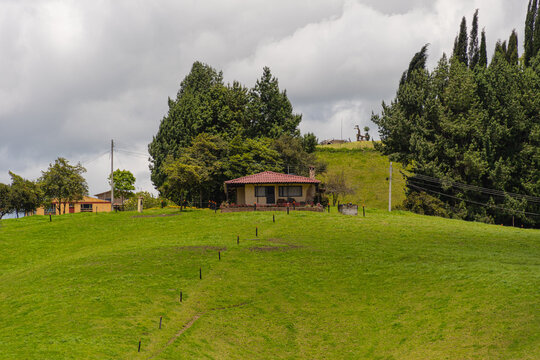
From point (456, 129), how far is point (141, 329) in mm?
64005

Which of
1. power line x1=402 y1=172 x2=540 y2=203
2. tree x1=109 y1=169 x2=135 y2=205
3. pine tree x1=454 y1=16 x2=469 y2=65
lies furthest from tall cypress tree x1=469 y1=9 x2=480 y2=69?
Answer: tree x1=109 y1=169 x2=135 y2=205

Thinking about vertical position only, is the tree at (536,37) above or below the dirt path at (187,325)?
above

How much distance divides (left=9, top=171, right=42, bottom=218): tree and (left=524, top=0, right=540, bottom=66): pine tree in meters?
106

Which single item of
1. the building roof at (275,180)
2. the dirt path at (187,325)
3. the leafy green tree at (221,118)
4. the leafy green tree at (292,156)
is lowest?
the dirt path at (187,325)

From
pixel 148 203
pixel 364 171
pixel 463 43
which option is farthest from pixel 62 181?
pixel 463 43

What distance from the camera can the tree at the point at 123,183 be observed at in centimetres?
10538

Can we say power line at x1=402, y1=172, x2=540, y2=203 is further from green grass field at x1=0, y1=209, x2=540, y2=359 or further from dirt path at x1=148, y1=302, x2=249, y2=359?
dirt path at x1=148, y1=302, x2=249, y2=359

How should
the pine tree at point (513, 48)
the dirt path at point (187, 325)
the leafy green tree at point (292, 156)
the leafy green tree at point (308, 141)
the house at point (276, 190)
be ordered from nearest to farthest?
the dirt path at point (187, 325) < the house at point (276, 190) < the leafy green tree at point (292, 156) < the leafy green tree at point (308, 141) < the pine tree at point (513, 48)

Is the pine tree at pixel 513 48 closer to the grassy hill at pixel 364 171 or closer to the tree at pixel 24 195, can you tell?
the grassy hill at pixel 364 171

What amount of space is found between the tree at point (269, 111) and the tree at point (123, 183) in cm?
3291

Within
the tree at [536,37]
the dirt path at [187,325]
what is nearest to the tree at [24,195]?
the dirt path at [187,325]

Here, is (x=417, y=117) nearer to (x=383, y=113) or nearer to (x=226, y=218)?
(x=383, y=113)

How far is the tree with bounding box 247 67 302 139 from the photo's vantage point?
9119 cm

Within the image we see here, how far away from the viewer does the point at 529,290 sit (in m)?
24.3
